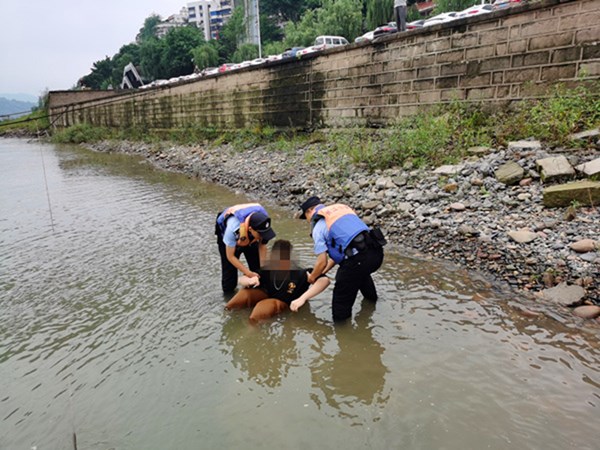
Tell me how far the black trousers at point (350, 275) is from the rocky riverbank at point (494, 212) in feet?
6.52

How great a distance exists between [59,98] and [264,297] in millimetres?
42980

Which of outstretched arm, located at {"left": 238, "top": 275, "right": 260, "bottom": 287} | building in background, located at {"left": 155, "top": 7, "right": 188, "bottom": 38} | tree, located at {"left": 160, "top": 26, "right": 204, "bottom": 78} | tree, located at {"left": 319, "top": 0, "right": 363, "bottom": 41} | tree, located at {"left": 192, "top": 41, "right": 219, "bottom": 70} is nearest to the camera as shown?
outstretched arm, located at {"left": 238, "top": 275, "right": 260, "bottom": 287}

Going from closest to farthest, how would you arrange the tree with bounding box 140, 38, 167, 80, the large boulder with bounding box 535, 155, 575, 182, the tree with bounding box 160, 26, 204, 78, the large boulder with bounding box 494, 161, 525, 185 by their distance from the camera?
1. the large boulder with bounding box 535, 155, 575, 182
2. the large boulder with bounding box 494, 161, 525, 185
3. the tree with bounding box 160, 26, 204, 78
4. the tree with bounding box 140, 38, 167, 80

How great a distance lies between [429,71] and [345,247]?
759 cm

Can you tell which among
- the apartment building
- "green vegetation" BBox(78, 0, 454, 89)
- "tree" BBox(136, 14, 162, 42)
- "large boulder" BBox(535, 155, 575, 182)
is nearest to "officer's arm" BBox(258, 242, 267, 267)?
"large boulder" BBox(535, 155, 575, 182)

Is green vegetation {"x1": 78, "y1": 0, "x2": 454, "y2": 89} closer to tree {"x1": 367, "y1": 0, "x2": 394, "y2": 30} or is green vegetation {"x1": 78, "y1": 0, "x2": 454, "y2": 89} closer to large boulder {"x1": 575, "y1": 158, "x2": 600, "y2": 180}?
tree {"x1": 367, "y1": 0, "x2": 394, "y2": 30}

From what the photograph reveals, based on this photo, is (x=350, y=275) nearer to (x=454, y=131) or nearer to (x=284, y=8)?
(x=454, y=131)

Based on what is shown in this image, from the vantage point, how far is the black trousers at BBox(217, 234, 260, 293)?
476cm

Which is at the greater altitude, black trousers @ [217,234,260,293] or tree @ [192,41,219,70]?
tree @ [192,41,219,70]

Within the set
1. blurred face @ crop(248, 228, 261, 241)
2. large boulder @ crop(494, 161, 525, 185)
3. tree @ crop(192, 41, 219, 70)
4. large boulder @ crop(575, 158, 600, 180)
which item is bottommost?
blurred face @ crop(248, 228, 261, 241)

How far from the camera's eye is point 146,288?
17.7ft

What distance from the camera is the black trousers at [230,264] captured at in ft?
15.6

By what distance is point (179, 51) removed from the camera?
57031 millimetres

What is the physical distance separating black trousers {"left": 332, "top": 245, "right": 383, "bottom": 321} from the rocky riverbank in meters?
1.99
